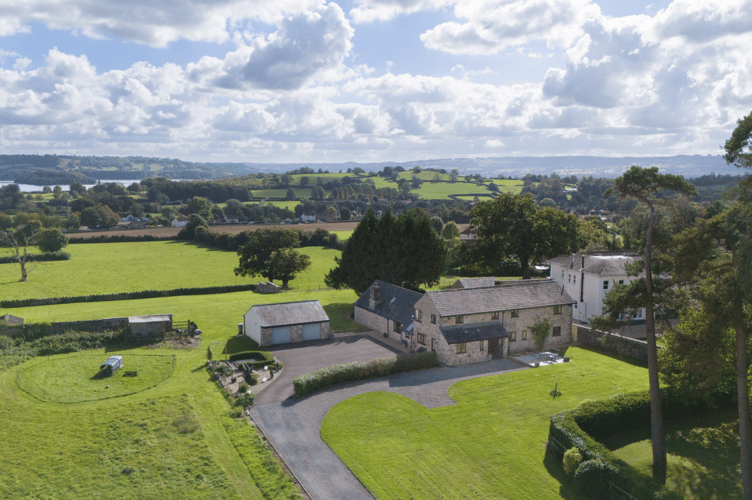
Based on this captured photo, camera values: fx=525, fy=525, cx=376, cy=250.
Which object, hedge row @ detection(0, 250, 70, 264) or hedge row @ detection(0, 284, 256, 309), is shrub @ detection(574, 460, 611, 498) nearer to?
hedge row @ detection(0, 284, 256, 309)

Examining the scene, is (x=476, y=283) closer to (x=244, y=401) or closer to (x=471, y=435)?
(x=471, y=435)

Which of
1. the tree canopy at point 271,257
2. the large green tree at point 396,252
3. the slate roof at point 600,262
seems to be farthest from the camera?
A: the tree canopy at point 271,257

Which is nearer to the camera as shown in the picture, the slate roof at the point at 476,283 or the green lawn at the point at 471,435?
the green lawn at the point at 471,435

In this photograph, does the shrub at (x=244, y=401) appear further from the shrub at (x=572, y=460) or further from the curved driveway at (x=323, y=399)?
the shrub at (x=572, y=460)

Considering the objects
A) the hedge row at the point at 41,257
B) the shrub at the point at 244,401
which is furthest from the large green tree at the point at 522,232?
A: the hedge row at the point at 41,257

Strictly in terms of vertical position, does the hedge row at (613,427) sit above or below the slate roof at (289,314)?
below

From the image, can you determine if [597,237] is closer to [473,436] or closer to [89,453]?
[473,436]
